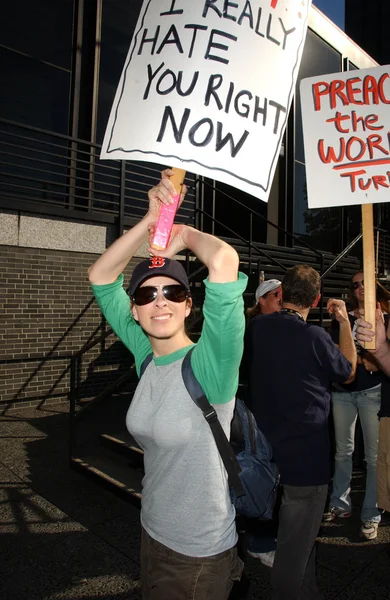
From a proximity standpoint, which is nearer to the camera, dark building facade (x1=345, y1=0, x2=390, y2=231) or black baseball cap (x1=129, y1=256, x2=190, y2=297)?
black baseball cap (x1=129, y1=256, x2=190, y2=297)

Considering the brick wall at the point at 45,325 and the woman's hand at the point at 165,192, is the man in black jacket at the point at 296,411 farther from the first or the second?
the brick wall at the point at 45,325

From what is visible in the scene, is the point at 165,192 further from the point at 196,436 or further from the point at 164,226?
the point at 196,436

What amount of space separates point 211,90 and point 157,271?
0.74 metres

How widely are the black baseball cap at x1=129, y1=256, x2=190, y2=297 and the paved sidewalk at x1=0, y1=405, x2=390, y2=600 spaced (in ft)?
7.61

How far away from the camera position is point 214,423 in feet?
5.20

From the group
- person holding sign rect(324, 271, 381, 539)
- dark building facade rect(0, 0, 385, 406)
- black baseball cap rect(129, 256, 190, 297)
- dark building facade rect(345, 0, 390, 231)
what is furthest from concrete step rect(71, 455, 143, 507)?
dark building facade rect(345, 0, 390, 231)

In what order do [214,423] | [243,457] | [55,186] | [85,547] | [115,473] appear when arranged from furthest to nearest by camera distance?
[55,186], [115,473], [85,547], [243,457], [214,423]

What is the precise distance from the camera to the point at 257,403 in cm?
260

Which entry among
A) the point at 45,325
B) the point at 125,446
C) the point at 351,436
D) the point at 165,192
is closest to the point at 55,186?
the point at 45,325

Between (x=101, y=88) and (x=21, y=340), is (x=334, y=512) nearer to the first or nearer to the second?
(x=21, y=340)

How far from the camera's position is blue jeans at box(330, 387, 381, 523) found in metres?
3.89

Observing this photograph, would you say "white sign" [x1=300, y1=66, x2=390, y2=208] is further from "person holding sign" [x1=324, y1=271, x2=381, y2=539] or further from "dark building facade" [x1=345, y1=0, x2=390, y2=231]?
"dark building facade" [x1=345, y1=0, x2=390, y2=231]

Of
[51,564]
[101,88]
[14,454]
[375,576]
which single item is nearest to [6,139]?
[101,88]

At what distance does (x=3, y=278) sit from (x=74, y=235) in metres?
1.34
